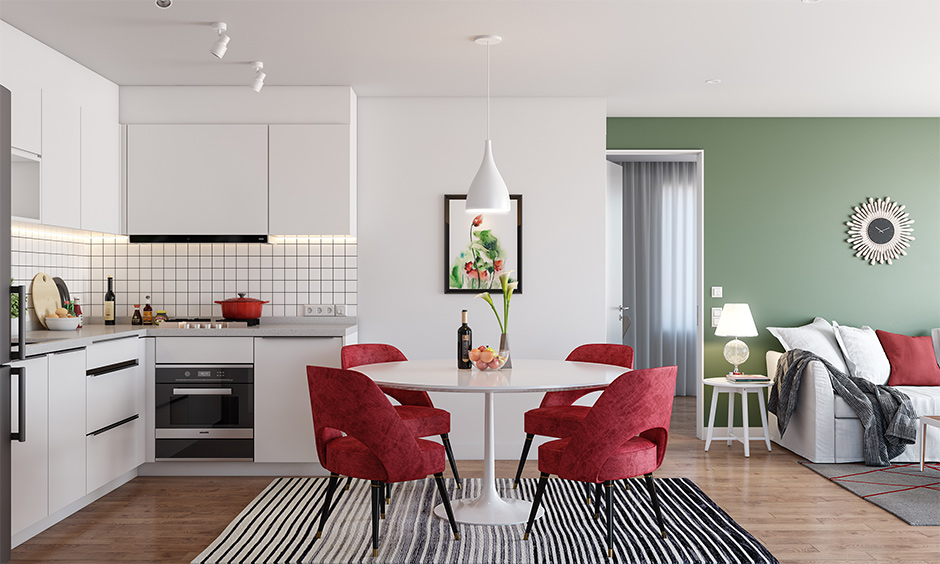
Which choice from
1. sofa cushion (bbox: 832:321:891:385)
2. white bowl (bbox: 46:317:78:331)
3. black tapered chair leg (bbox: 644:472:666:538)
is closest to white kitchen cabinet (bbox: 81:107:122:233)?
white bowl (bbox: 46:317:78:331)

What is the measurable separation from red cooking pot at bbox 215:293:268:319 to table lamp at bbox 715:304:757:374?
3.23 metres

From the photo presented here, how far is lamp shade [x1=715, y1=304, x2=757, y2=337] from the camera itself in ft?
16.7

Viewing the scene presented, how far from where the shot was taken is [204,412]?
4297mm

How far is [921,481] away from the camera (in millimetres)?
4164

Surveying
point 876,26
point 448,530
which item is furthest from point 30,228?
point 876,26

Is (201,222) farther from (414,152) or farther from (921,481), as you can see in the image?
(921,481)

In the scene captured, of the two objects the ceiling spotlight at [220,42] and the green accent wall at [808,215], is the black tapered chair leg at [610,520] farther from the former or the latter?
the green accent wall at [808,215]

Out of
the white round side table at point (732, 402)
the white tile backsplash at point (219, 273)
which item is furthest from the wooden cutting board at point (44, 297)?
the white round side table at point (732, 402)

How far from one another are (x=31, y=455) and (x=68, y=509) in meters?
0.58

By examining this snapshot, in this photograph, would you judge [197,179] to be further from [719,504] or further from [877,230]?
[877,230]

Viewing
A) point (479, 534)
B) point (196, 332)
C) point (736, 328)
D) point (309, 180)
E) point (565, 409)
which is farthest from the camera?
point (736, 328)

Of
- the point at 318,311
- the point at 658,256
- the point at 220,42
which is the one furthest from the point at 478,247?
the point at 658,256

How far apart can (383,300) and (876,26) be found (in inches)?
129

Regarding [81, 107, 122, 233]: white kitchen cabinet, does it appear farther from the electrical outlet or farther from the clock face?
the clock face
